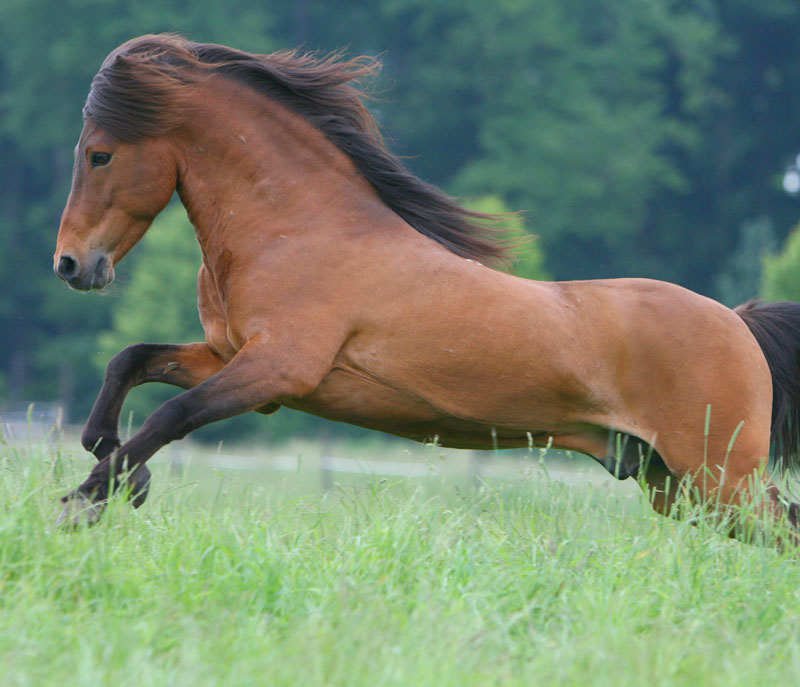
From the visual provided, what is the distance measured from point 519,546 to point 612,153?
32.3m

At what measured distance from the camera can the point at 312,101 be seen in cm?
534

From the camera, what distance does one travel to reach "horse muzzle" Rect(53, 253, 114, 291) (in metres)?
4.89

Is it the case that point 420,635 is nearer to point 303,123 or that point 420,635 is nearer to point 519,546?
point 519,546

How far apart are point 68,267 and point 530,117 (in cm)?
3229

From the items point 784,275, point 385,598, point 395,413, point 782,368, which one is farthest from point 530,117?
point 385,598

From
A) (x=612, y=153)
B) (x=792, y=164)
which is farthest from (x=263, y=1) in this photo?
(x=792, y=164)

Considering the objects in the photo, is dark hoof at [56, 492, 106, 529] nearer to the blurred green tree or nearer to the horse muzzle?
the horse muzzle

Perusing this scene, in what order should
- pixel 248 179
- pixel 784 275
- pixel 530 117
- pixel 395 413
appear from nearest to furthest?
pixel 395 413, pixel 248 179, pixel 784 275, pixel 530 117

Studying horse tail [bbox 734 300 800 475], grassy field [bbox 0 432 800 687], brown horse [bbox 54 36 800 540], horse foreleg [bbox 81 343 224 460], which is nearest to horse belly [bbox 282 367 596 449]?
brown horse [bbox 54 36 800 540]

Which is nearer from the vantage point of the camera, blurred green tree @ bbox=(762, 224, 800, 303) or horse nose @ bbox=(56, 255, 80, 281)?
horse nose @ bbox=(56, 255, 80, 281)

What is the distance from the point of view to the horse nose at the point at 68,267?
488 cm

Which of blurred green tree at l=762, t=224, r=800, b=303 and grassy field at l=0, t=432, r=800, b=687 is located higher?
→ blurred green tree at l=762, t=224, r=800, b=303

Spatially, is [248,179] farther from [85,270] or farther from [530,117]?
[530,117]

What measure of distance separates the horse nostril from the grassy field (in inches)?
35.1
